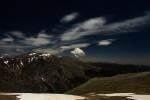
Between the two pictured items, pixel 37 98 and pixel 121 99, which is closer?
pixel 37 98

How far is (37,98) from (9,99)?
5390 mm

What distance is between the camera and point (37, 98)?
160ft

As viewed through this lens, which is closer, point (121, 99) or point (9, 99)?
point (9, 99)

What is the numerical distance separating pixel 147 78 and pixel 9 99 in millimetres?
135300

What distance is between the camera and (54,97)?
5025 cm

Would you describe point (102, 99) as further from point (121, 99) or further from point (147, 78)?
point (147, 78)

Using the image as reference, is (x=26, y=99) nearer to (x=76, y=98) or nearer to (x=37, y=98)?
(x=37, y=98)

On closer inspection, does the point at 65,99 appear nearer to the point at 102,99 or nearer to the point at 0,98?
the point at 102,99

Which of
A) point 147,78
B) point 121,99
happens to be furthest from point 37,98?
point 147,78

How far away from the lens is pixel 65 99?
1923 inches

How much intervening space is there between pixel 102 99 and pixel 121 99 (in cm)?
421

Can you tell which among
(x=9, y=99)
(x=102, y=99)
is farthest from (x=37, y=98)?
(x=102, y=99)

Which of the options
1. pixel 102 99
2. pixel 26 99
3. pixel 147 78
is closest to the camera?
pixel 26 99

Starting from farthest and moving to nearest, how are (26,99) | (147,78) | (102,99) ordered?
(147,78) < (102,99) < (26,99)
